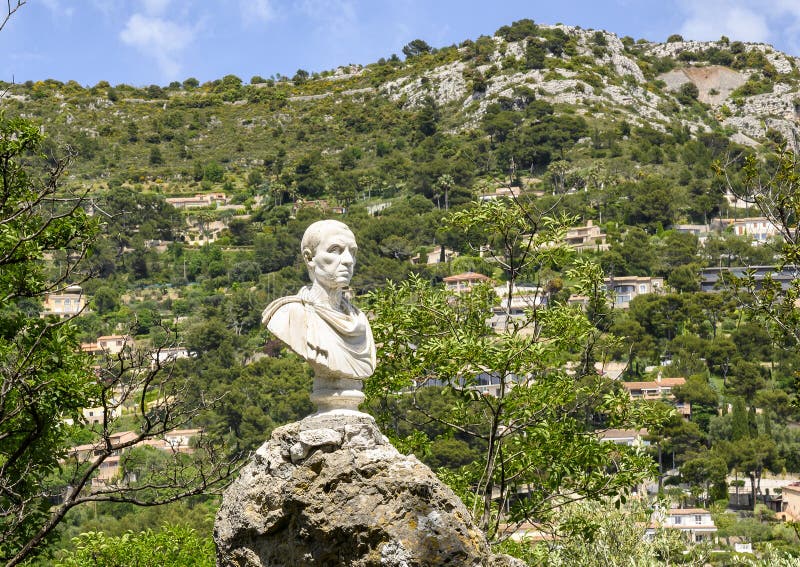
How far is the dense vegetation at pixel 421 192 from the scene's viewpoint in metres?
81.4

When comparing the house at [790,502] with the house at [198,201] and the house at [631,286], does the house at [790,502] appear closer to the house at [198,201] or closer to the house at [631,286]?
the house at [631,286]

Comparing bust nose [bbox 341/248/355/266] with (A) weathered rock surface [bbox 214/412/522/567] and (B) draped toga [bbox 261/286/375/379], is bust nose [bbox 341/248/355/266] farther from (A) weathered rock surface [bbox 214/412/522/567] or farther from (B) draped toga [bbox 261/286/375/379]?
(A) weathered rock surface [bbox 214/412/522/567]

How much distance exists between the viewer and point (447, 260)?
381 feet

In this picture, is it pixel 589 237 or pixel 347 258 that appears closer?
pixel 347 258

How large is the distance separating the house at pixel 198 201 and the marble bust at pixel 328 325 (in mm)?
137213

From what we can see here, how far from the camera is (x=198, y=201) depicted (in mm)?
146500

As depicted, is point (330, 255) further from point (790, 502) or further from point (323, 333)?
point (790, 502)

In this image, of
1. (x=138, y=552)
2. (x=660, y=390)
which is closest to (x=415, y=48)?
(x=660, y=390)

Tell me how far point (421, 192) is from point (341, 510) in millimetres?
127996

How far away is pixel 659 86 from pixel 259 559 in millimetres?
170436

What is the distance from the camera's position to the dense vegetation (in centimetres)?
8138

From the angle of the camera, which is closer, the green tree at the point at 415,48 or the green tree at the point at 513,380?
the green tree at the point at 513,380

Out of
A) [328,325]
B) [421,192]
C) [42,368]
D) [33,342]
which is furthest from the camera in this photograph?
[421,192]

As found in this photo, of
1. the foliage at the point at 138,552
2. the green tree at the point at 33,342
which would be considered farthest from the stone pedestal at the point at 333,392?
the foliage at the point at 138,552
